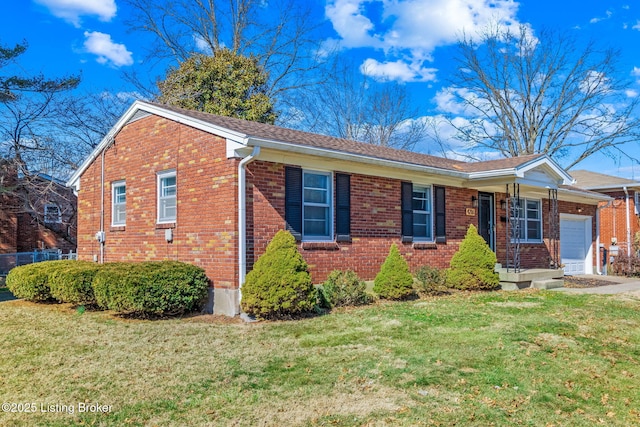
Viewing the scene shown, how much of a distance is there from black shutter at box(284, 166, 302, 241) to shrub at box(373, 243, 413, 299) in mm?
2073

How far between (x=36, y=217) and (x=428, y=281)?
16094mm

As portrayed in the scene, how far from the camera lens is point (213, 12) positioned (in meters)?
27.6

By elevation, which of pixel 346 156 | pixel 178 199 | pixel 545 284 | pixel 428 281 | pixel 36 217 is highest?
pixel 346 156

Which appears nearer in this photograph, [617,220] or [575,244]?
[575,244]

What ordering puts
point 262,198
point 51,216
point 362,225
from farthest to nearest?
point 51,216 → point 362,225 → point 262,198

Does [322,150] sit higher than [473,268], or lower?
higher

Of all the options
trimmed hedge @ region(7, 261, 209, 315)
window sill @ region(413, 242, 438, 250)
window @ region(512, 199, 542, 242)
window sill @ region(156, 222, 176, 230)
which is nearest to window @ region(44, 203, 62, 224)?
trimmed hedge @ region(7, 261, 209, 315)

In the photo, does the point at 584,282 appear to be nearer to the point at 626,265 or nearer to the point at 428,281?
the point at 626,265

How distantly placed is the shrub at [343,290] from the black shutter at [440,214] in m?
3.92

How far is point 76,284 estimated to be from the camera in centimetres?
995

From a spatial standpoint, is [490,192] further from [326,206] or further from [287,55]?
[287,55]

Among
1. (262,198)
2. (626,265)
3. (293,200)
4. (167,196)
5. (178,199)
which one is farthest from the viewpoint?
(626,265)

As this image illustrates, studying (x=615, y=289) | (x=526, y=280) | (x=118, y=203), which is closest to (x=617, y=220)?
(x=615, y=289)

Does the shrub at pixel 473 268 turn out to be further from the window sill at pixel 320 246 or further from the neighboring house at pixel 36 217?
the neighboring house at pixel 36 217
